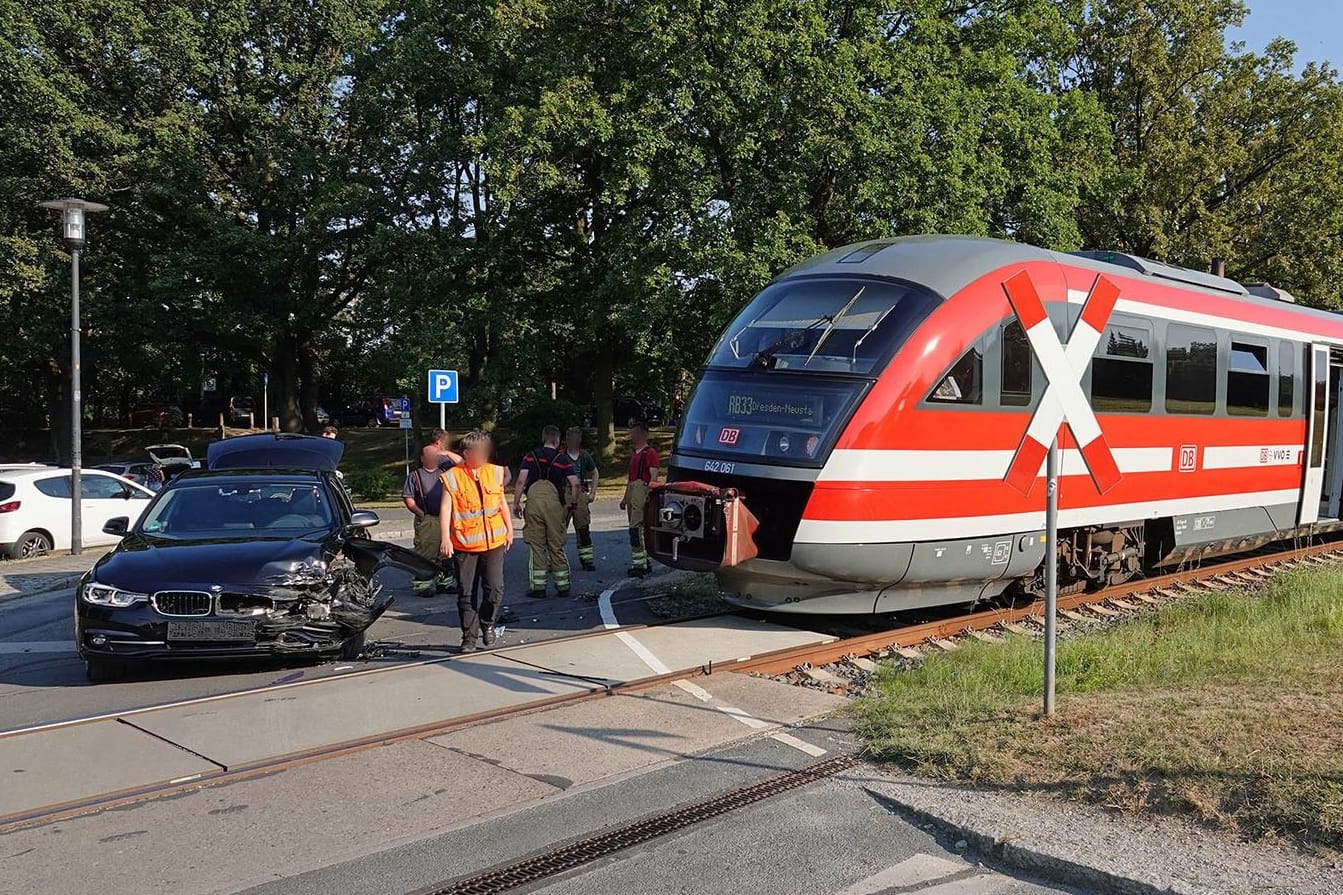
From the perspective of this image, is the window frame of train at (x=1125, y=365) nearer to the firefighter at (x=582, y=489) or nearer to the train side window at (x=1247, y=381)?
the train side window at (x=1247, y=381)

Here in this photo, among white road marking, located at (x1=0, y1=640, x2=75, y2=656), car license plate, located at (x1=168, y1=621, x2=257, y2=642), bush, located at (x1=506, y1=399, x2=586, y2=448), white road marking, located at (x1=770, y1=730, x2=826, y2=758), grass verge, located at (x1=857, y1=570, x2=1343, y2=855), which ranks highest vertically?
bush, located at (x1=506, y1=399, x2=586, y2=448)

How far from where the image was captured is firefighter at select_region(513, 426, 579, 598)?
1118 centimetres

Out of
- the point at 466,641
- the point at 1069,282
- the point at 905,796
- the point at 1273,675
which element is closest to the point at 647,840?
the point at 905,796

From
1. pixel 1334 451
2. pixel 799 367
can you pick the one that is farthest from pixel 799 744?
pixel 1334 451

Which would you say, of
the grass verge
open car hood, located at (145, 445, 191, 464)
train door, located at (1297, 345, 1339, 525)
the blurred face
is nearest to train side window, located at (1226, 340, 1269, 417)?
train door, located at (1297, 345, 1339, 525)

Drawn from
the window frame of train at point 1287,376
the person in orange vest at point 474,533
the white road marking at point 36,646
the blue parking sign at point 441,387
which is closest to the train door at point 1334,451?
the window frame of train at point 1287,376

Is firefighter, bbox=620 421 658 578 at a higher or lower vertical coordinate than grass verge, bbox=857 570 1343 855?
higher

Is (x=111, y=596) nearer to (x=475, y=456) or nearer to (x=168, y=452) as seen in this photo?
(x=475, y=456)

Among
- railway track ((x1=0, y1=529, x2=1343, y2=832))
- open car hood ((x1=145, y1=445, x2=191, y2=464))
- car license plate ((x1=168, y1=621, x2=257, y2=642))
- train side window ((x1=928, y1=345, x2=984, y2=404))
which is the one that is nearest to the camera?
railway track ((x1=0, y1=529, x2=1343, y2=832))

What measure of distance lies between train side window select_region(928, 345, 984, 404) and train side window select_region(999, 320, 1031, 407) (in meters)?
0.31

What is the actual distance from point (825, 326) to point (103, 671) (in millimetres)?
6172

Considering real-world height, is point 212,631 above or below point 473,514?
below

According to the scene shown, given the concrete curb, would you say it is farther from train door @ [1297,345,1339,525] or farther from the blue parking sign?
the blue parking sign

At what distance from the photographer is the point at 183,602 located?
7.55 meters
